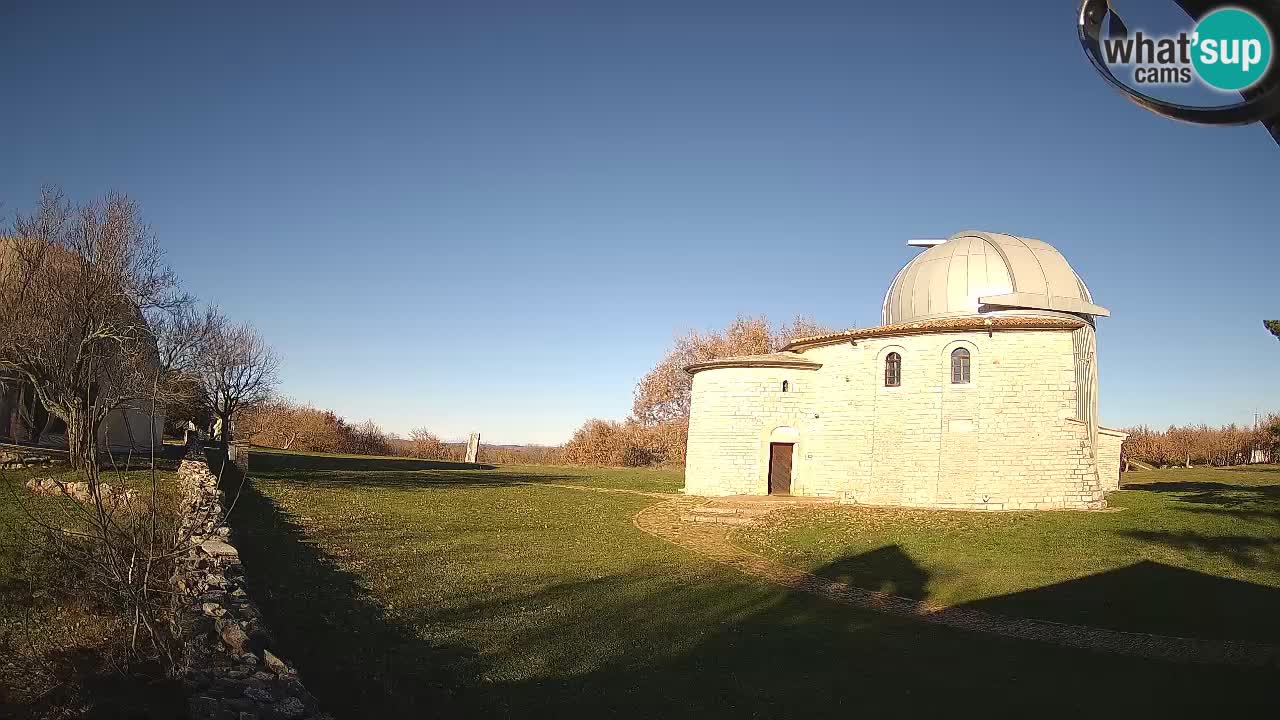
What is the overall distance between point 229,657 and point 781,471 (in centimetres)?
2091

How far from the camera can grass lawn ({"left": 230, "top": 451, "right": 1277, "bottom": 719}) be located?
18.7 ft

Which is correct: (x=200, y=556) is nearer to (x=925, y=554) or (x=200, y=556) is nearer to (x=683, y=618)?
(x=683, y=618)

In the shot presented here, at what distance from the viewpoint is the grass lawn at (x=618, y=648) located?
5.71 m

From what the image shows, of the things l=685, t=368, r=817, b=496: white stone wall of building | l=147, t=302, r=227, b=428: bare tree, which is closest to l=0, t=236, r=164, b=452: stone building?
l=147, t=302, r=227, b=428: bare tree

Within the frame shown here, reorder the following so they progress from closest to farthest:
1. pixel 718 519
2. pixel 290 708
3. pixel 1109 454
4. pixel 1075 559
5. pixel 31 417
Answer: pixel 290 708, pixel 1075 559, pixel 718 519, pixel 31 417, pixel 1109 454

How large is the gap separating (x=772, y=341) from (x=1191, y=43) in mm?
44676

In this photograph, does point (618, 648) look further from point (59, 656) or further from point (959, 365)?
point (959, 365)

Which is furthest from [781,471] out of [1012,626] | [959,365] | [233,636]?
[233,636]

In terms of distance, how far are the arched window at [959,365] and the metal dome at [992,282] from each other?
1.67 m

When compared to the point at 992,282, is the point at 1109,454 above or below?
below

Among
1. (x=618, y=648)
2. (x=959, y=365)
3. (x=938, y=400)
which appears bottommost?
(x=618, y=648)

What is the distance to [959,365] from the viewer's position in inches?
821

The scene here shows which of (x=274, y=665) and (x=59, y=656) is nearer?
(x=274, y=665)

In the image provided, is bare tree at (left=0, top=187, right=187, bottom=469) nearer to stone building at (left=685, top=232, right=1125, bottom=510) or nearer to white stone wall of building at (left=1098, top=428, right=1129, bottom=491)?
stone building at (left=685, top=232, right=1125, bottom=510)
